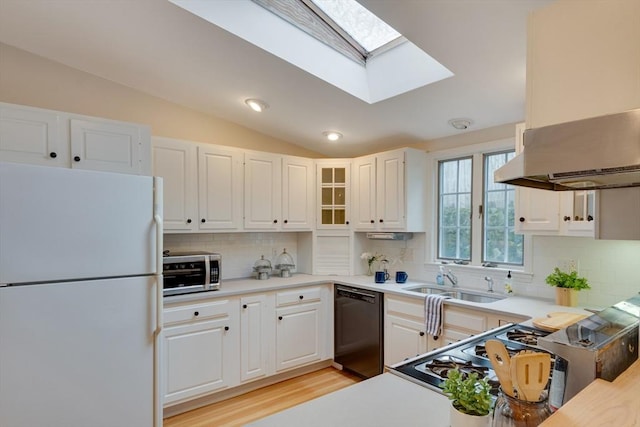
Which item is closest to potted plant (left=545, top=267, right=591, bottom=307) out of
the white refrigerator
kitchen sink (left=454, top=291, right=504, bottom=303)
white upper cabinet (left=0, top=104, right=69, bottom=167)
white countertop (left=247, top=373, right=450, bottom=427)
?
kitchen sink (left=454, top=291, right=504, bottom=303)

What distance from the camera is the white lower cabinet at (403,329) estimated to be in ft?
9.00

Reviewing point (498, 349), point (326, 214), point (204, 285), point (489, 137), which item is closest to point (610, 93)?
point (498, 349)

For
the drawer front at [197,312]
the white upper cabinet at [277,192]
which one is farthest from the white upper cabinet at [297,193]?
the drawer front at [197,312]

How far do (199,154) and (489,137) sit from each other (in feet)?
8.46

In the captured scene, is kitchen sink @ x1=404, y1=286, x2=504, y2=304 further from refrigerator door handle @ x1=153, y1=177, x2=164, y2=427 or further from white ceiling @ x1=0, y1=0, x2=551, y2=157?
refrigerator door handle @ x1=153, y1=177, x2=164, y2=427

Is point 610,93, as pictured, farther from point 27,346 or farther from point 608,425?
point 27,346

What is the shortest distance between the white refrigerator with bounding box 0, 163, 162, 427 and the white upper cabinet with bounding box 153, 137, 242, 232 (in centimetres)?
88

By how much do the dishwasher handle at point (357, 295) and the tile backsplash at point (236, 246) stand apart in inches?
33.9

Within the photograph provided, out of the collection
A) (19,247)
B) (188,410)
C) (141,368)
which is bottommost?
(188,410)

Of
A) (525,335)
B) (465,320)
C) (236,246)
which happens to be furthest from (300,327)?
(525,335)

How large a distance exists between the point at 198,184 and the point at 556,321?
2782 mm

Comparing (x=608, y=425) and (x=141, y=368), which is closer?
(x=608, y=425)

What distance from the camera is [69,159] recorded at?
2336 mm

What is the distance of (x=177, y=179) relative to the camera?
2908 millimetres
